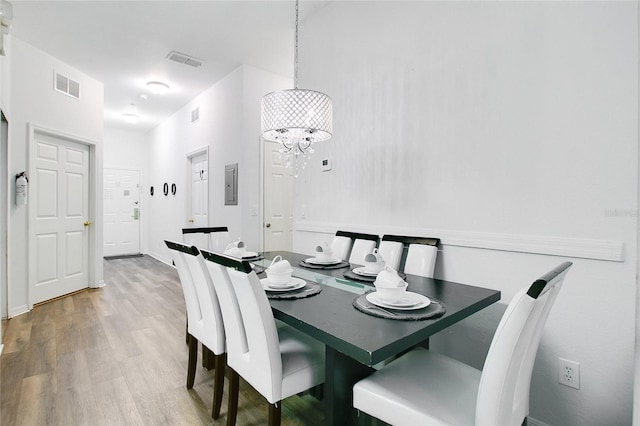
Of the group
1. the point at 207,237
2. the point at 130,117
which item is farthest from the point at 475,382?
the point at 130,117

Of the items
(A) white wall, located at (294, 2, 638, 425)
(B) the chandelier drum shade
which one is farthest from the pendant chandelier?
(A) white wall, located at (294, 2, 638, 425)

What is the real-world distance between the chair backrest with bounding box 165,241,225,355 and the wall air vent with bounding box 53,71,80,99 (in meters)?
3.60

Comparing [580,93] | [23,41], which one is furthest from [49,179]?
[580,93]

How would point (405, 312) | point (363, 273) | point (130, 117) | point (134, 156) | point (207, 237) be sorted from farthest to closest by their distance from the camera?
point (134, 156) → point (130, 117) → point (207, 237) → point (363, 273) → point (405, 312)

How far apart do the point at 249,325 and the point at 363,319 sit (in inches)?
19.4

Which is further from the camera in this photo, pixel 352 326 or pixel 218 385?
pixel 218 385

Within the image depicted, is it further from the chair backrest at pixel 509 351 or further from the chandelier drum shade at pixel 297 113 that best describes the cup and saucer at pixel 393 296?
the chandelier drum shade at pixel 297 113

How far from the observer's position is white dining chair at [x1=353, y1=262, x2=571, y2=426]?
0.96 meters

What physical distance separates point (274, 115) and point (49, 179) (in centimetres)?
362

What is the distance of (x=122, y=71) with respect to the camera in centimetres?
441

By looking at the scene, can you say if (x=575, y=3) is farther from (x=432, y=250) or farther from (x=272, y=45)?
(x=272, y=45)

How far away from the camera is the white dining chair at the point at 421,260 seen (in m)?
2.08

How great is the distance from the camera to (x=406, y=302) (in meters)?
1.39

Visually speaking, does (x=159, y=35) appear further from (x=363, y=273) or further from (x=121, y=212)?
(x=121, y=212)
